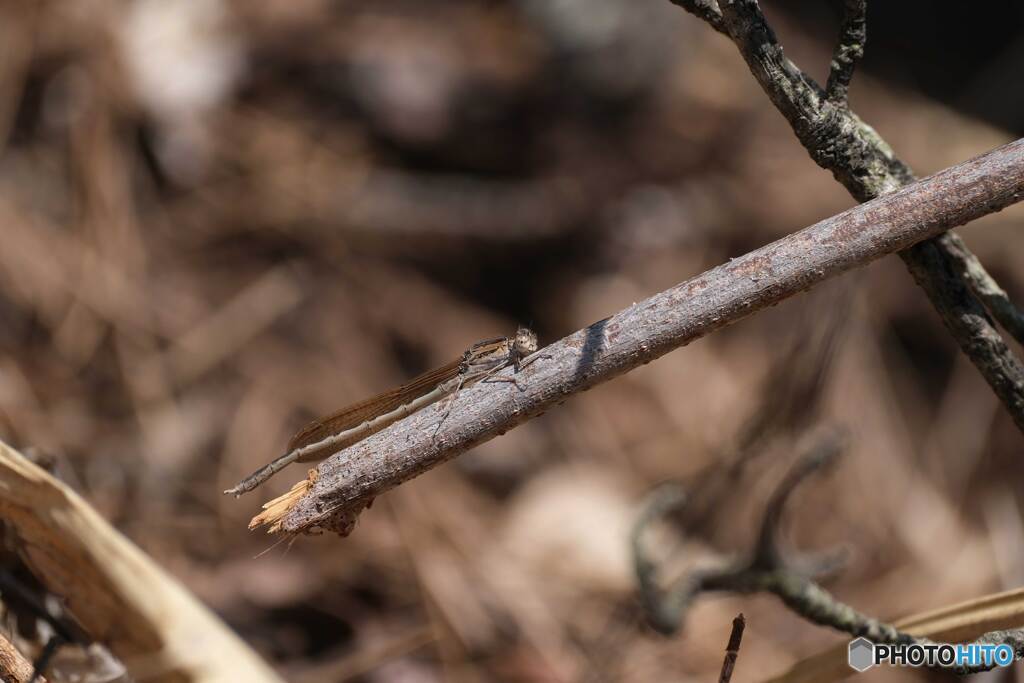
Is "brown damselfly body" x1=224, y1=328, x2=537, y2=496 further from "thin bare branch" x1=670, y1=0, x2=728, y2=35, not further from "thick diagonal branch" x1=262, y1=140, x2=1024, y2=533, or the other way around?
"thin bare branch" x1=670, y1=0, x2=728, y2=35

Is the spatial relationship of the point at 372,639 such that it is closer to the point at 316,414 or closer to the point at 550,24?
the point at 316,414

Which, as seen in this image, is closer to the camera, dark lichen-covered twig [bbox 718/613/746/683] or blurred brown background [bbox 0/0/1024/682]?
dark lichen-covered twig [bbox 718/613/746/683]

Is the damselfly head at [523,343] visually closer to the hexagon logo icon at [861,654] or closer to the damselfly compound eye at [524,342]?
the damselfly compound eye at [524,342]

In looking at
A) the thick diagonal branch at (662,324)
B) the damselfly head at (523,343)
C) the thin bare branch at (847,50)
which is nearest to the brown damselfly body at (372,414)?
the damselfly head at (523,343)

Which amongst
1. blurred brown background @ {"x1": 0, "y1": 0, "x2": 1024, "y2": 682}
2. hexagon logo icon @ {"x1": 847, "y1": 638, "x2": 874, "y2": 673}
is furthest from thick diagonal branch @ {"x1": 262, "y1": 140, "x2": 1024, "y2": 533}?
blurred brown background @ {"x1": 0, "y1": 0, "x2": 1024, "y2": 682}

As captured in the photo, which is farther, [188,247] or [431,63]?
[431,63]

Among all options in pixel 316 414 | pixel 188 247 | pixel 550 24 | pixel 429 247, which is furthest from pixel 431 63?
pixel 316 414
